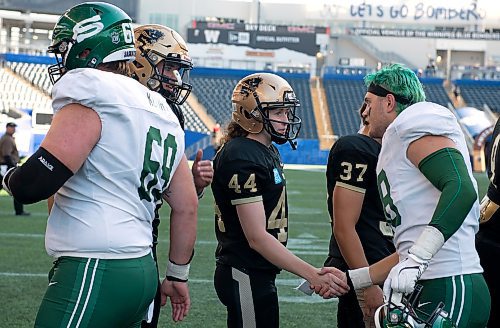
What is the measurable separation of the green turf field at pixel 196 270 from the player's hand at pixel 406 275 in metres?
3.39

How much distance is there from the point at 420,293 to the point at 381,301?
2.41 ft

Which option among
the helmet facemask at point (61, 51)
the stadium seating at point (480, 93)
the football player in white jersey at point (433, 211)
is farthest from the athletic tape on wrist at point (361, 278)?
the stadium seating at point (480, 93)

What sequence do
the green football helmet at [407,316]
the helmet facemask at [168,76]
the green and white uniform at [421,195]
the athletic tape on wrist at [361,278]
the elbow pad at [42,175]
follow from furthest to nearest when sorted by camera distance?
the helmet facemask at [168,76]
the athletic tape on wrist at [361,278]
the green and white uniform at [421,195]
the green football helmet at [407,316]
the elbow pad at [42,175]

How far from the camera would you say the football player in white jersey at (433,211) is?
2.90 meters

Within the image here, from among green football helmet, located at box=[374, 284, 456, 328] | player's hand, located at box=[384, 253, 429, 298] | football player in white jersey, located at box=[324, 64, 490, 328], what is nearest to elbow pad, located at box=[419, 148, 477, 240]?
football player in white jersey, located at box=[324, 64, 490, 328]

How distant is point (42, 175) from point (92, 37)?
53 cm

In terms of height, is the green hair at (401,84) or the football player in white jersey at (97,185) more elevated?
the green hair at (401,84)

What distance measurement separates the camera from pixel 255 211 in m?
3.75

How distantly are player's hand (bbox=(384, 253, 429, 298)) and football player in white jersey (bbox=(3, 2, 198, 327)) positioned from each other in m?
0.76

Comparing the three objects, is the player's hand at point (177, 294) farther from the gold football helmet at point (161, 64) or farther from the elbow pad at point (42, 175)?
the gold football helmet at point (161, 64)

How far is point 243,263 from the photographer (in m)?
3.88

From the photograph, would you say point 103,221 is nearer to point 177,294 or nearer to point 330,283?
point 177,294

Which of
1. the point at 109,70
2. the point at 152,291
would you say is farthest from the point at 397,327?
the point at 109,70

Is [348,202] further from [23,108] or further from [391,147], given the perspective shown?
[23,108]
